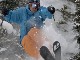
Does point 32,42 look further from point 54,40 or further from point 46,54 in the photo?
point 54,40

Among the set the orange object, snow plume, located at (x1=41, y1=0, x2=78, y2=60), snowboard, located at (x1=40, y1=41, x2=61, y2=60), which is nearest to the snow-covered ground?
snow plume, located at (x1=41, y1=0, x2=78, y2=60)

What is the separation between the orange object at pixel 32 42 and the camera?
20.1ft

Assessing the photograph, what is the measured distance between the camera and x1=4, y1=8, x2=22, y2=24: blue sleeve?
675 cm

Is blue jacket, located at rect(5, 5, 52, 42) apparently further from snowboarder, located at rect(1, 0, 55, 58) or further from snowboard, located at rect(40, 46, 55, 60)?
snowboard, located at rect(40, 46, 55, 60)

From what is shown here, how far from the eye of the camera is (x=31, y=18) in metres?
6.74

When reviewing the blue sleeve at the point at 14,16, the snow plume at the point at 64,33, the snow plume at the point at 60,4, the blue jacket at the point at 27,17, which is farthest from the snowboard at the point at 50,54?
the snow plume at the point at 60,4

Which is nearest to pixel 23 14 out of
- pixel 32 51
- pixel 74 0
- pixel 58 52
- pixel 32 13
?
pixel 32 13

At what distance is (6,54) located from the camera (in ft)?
24.3

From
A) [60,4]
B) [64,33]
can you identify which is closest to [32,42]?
[64,33]

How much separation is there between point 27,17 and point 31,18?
0.13 meters

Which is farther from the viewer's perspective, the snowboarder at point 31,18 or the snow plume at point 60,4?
the snow plume at point 60,4

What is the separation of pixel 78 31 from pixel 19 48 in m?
1.91

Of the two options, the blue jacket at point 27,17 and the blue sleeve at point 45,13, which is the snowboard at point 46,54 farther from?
the blue sleeve at point 45,13

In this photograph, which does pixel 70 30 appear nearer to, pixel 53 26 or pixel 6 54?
pixel 53 26
